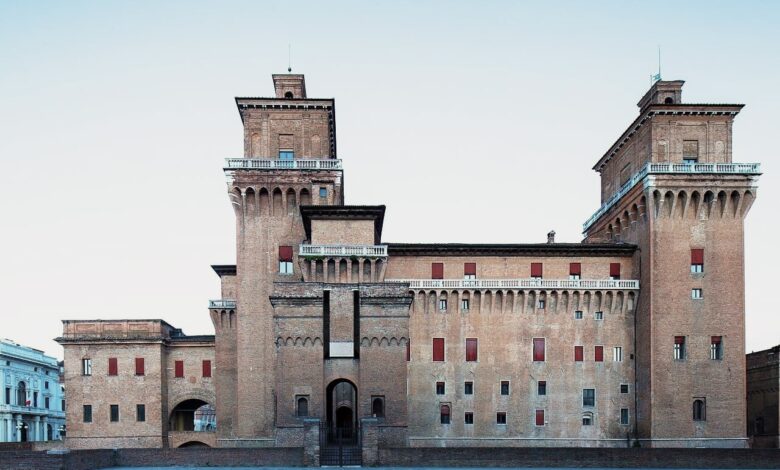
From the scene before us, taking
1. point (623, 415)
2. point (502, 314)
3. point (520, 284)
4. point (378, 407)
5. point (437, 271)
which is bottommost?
point (623, 415)

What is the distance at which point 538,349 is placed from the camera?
5606 centimetres

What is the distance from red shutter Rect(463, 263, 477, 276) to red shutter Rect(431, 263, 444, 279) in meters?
1.81

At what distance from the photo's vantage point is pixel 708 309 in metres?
53.2

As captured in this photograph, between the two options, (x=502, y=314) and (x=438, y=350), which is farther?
(x=502, y=314)

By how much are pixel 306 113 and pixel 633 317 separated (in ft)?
97.5

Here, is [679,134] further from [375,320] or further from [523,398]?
[375,320]

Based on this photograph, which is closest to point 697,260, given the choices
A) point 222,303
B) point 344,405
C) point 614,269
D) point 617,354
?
point 614,269

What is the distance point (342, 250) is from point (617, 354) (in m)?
22.8

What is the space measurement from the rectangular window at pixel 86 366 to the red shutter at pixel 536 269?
36339 millimetres

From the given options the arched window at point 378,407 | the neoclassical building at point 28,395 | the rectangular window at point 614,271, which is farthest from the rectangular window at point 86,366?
the rectangular window at point 614,271

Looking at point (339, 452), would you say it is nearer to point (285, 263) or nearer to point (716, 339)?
point (285, 263)

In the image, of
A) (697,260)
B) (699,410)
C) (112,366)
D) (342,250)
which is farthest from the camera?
(112,366)

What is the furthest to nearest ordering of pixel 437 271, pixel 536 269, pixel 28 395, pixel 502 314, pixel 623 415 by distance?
1. pixel 28 395
2. pixel 536 269
3. pixel 437 271
4. pixel 502 314
5. pixel 623 415

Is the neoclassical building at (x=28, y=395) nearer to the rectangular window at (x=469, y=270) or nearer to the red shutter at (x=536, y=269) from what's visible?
the rectangular window at (x=469, y=270)
